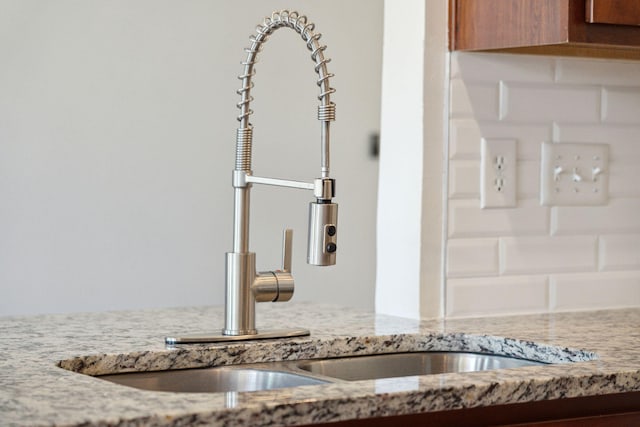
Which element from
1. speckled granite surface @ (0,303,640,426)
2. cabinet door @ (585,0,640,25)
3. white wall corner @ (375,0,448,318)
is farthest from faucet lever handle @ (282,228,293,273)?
cabinet door @ (585,0,640,25)

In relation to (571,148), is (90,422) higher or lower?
lower

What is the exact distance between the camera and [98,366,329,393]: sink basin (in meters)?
1.51

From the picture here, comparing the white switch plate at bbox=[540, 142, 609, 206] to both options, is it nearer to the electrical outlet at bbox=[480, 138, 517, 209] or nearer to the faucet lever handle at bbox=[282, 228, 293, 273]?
the electrical outlet at bbox=[480, 138, 517, 209]

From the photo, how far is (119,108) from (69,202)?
0.42m

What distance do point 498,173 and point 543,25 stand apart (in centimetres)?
36

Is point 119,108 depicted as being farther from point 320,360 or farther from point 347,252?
point 320,360

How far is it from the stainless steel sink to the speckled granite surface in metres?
0.01

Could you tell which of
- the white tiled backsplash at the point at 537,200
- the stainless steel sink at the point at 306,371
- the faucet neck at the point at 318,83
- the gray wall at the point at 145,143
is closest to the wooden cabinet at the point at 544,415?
the stainless steel sink at the point at 306,371

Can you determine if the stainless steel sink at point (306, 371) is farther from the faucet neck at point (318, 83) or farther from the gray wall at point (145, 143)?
the gray wall at point (145, 143)

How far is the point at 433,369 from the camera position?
1758mm

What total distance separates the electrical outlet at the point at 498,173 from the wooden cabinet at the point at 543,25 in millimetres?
186

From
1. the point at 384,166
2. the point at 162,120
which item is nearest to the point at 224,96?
the point at 162,120

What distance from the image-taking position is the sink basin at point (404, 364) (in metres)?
1.68

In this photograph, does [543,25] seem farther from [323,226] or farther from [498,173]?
[323,226]
